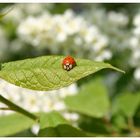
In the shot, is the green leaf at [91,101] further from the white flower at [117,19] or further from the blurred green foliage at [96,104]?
the white flower at [117,19]

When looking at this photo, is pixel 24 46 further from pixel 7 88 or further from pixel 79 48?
pixel 7 88

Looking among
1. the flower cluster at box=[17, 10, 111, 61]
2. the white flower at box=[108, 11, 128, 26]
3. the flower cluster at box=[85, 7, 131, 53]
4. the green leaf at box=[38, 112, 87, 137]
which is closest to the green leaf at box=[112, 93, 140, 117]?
the flower cluster at box=[17, 10, 111, 61]

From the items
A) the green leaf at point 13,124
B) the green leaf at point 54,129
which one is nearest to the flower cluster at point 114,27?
the green leaf at point 13,124

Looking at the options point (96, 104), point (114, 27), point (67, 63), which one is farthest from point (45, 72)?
point (114, 27)

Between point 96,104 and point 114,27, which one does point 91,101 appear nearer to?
point 96,104

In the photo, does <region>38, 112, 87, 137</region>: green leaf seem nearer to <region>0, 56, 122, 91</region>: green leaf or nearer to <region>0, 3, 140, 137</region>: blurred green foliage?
<region>0, 3, 140, 137</region>: blurred green foliage

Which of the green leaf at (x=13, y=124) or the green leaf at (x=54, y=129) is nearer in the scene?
the green leaf at (x=54, y=129)

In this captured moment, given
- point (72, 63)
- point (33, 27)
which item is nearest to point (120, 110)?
point (33, 27)

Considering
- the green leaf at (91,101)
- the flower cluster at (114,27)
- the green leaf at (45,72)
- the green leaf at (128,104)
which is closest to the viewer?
the green leaf at (45,72)
